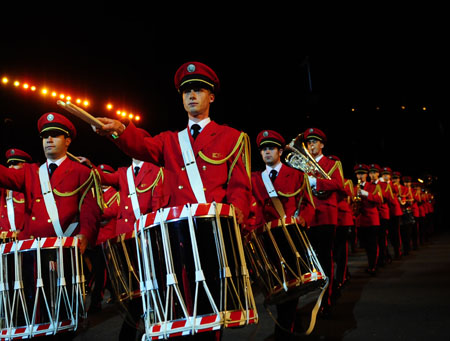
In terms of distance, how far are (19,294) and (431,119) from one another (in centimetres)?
3269

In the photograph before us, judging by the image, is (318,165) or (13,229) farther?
(13,229)

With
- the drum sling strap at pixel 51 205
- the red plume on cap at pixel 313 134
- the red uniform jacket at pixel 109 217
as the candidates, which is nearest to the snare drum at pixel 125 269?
the drum sling strap at pixel 51 205

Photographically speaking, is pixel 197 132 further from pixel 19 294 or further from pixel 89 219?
pixel 19 294

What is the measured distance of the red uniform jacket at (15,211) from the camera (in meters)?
7.78

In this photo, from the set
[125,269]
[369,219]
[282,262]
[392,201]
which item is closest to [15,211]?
[125,269]

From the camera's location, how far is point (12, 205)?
25.4ft

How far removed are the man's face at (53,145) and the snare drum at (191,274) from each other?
2083 mm

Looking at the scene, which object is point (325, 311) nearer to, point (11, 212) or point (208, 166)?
point (208, 166)

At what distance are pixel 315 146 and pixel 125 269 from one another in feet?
14.1

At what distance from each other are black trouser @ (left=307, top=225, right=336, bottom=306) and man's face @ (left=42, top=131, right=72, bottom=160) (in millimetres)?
3658

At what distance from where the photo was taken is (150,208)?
17.8 feet

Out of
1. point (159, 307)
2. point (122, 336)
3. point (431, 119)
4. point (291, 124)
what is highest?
point (431, 119)

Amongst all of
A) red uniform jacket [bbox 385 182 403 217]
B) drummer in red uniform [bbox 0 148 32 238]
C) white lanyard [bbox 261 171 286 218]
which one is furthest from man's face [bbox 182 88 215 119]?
red uniform jacket [bbox 385 182 403 217]

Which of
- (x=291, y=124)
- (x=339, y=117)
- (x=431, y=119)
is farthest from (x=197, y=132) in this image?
(x=431, y=119)
